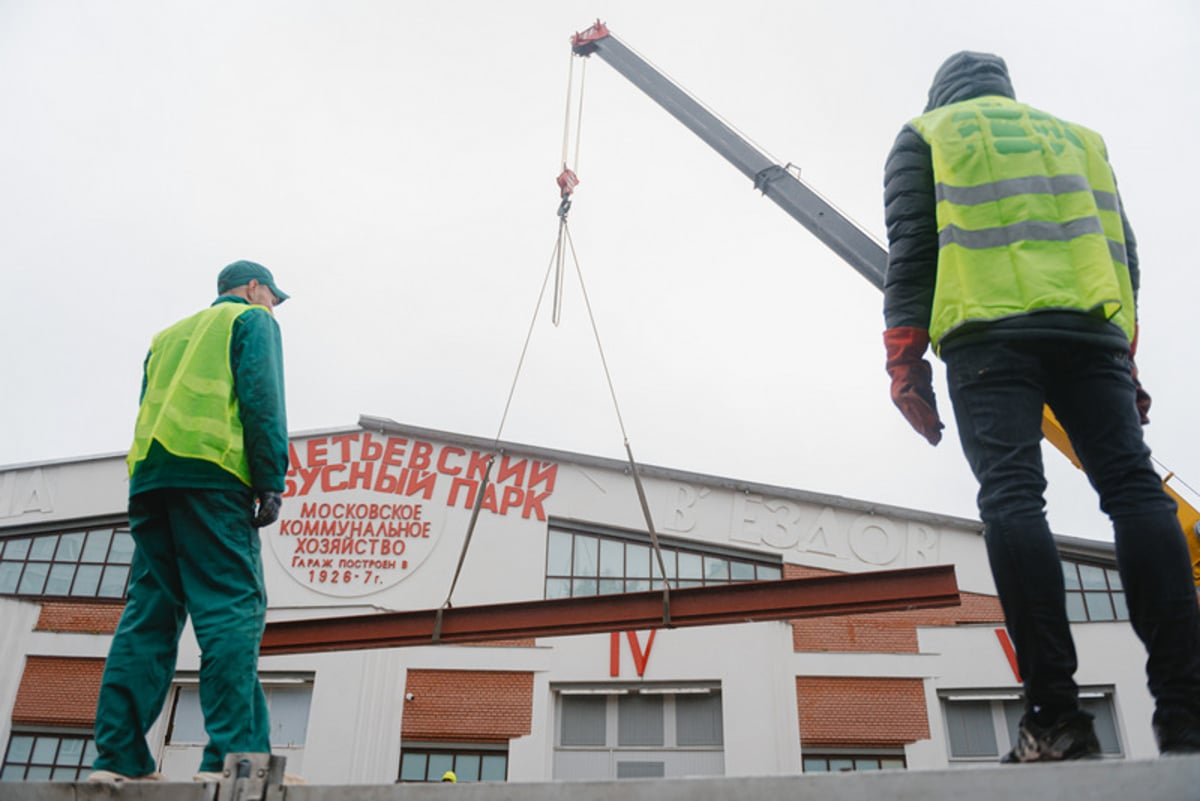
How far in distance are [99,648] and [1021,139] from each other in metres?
18.9

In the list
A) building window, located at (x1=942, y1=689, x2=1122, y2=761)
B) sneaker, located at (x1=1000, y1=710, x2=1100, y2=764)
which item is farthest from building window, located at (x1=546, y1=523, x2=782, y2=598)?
sneaker, located at (x1=1000, y1=710, x2=1100, y2=764)

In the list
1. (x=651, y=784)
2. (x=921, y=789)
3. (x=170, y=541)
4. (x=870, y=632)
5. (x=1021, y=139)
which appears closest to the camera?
(x=921, y=789)

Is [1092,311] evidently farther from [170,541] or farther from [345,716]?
[345,716]

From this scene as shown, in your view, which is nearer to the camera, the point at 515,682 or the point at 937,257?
the point at 937,257

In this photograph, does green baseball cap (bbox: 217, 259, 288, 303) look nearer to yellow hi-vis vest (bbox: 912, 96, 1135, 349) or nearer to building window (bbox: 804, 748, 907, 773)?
yellow hi-vis vest (bbox: 912, 96, 1135, 349)

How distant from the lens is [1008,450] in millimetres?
2463

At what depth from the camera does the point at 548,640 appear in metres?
16.7

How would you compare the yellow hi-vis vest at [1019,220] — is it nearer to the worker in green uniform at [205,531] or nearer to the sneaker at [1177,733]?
the sneaker at [1177,733]

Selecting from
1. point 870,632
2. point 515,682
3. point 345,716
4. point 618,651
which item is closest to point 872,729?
point 870,632

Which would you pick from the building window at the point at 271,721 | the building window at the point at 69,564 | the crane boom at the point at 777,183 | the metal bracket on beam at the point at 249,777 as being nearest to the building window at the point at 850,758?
the crane boom at the point at 777,183

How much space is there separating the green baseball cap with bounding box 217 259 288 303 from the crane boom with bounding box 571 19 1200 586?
7.00m

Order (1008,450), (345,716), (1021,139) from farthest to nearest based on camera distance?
(345,716) < (1021,139) < (1008,450)

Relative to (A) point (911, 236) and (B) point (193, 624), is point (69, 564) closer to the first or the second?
(B) point (193, 624)

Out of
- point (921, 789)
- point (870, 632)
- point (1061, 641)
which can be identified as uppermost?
point (870, 632)
